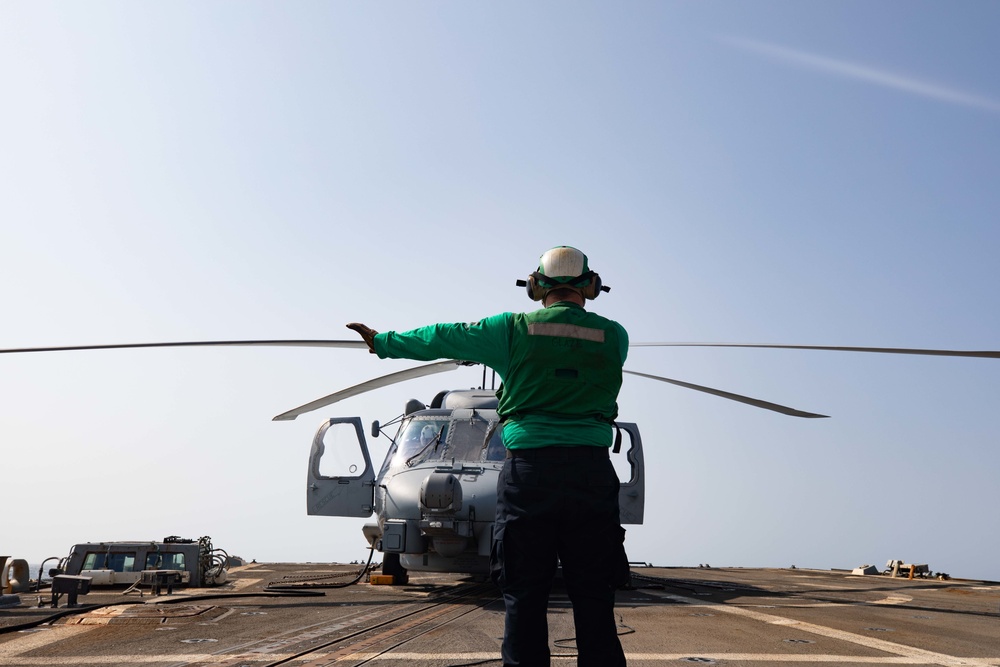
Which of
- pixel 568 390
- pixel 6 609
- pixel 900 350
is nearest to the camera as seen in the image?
pixel 568 390

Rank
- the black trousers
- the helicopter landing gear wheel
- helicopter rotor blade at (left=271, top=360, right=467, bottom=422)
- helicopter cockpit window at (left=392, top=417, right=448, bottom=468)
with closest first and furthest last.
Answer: the black trousers → helicopter rotor blade at (left=271, top=360, right=467, bottom=422) → helicopter cockpit window at (left=392, top=417, right=448, bottom=468) → the helicopter landing gear wheel

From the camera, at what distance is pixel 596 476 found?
3.52m

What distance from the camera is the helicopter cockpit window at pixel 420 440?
13266 mm

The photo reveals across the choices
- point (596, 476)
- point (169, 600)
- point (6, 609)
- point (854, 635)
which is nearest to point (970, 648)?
point (854, 635)

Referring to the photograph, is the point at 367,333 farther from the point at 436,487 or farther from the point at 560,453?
the point at 436,487

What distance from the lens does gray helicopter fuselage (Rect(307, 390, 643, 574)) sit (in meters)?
11.6

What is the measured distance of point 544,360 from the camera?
371 centimetres

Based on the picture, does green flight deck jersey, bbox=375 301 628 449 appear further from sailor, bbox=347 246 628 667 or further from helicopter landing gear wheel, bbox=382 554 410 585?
helicopter landing gear wheel, bbox=382 554 410 585

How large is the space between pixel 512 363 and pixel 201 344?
122 inches

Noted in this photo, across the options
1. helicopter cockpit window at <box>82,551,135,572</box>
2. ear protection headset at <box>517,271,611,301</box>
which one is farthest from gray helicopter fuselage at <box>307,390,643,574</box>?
ear protection headset at <box>517,271,611,301</box>

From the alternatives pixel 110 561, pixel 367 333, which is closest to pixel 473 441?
pixel 110 561

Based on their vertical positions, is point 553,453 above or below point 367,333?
below

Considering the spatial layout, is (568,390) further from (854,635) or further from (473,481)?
(473,481)

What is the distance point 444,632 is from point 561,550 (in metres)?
3.94
